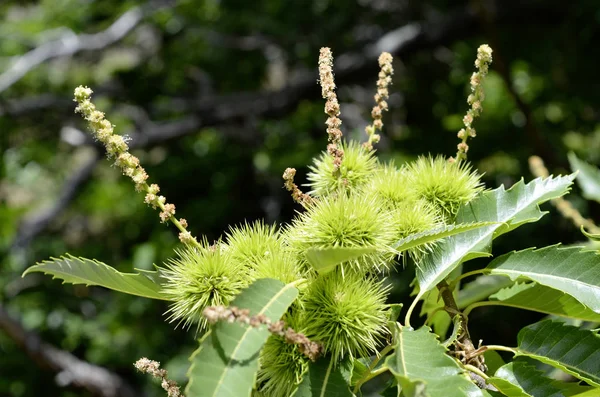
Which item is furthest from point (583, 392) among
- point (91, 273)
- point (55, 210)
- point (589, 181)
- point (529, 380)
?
point (55, 210)

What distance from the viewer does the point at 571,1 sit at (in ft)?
14.8

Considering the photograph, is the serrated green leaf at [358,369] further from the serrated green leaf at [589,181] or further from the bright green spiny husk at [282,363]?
the serrated green leaf at [589,181]

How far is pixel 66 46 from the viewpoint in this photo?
4.33m

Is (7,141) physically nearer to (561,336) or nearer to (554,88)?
(554,88)

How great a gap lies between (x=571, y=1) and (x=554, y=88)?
704 mm

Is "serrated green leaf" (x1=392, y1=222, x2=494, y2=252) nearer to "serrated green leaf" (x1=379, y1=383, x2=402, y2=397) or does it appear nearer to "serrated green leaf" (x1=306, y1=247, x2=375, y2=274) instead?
"serrated green leaf" (x1=306, y1=247, x2=375, y2=274)

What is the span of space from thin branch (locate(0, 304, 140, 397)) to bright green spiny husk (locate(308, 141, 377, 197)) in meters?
3.07

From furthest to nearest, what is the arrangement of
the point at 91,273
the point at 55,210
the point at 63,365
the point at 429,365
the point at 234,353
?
the point at 55,210 → the point at 63,365 → the point at 91,273 → the point at 429,365 → the point at 234,353

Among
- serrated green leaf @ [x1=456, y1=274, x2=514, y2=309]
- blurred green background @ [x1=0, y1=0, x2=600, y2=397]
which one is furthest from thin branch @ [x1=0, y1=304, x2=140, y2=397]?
serrated green leaf @ [x1=456, y1=274, x2=514, y2=309]

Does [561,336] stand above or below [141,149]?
below

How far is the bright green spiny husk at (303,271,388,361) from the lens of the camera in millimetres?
1087

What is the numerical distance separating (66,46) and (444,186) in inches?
146

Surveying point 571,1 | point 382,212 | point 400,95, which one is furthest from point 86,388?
point 571,1

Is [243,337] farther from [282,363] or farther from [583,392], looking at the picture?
[583,392]
